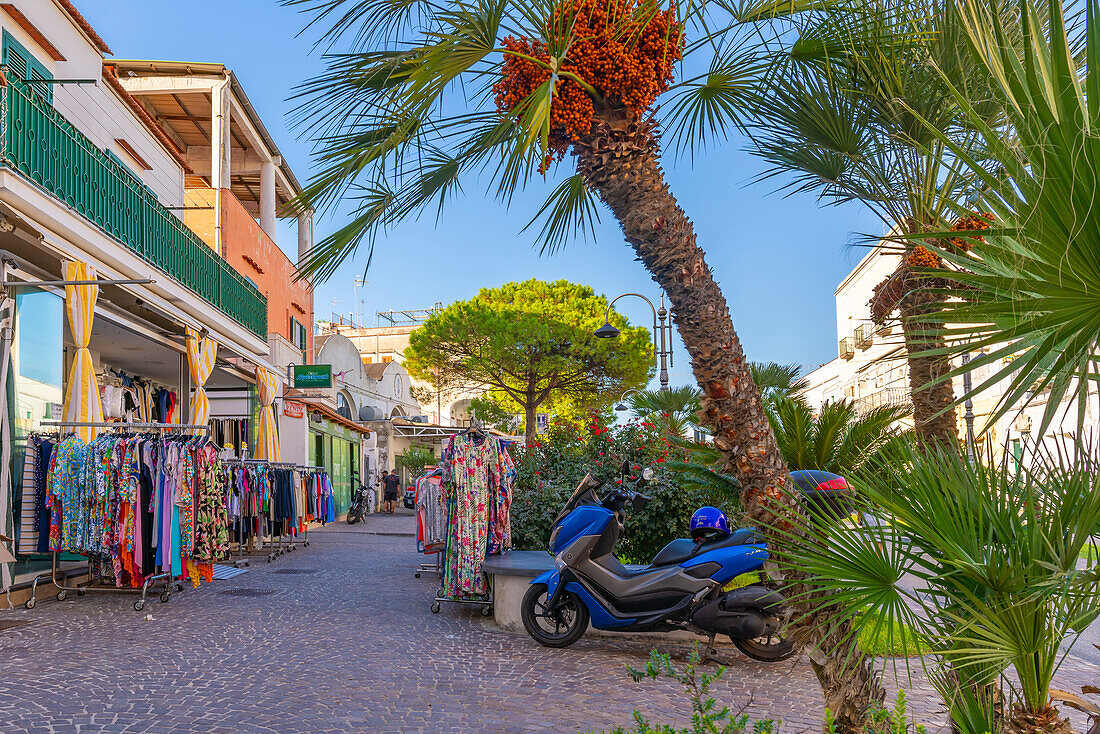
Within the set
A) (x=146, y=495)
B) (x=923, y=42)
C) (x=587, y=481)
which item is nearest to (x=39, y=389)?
(x=146, y=495)

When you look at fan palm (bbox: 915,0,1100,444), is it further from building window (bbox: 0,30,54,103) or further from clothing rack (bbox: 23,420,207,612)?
building window (bbox: 0,30,54,103)

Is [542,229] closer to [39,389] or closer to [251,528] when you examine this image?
[39,389]

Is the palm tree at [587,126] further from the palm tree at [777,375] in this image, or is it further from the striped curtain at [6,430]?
the palm tree at [777,375]

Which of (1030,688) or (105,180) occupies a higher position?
(105,180)

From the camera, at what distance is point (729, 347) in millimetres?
3492

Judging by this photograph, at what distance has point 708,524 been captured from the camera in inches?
249

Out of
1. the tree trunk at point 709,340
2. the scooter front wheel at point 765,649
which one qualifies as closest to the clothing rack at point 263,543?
the scooter front wheel at point 765,649

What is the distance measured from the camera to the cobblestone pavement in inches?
176

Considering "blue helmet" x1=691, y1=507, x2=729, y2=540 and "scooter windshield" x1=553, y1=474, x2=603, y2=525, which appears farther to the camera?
"scooter windshield" x1=553, y1=474, x2=603, y2=525

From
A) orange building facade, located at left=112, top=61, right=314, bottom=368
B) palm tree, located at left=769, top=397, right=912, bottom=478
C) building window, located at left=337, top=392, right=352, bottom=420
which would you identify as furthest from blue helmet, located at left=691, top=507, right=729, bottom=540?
building window, located at left=337, top=392, right=352, bottom=420

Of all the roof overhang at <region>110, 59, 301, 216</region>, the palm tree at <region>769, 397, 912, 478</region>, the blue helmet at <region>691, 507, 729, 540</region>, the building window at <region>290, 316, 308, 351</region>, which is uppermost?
the roof overhang at <region>110, 59, 301, 216</region>

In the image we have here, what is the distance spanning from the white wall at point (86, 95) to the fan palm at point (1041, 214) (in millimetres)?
11544

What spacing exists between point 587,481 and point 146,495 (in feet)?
14.2

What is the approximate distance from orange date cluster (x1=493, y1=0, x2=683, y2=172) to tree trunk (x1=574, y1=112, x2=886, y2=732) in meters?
0.11
